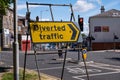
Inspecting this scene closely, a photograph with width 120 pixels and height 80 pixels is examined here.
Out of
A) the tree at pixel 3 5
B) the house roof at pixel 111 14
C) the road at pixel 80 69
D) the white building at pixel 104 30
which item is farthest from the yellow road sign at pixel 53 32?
the house roof at pixel 111 14

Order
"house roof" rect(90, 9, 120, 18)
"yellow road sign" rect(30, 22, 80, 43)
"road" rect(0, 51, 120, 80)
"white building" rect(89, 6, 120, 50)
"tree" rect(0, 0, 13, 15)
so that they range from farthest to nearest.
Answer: "house roof" rect(90, 9, 120, 18) < "white building" rect(89, 6, 120, 50) < "road" rect(0, 51, 120, 80) < "tree" rect(0, 0, 13, 15) < "yellow road sign" rect(30, 22, 80, 43)

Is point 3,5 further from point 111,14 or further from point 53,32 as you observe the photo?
point 111,14

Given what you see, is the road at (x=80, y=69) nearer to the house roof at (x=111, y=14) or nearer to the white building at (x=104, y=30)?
the white building at (x=104, y=30)

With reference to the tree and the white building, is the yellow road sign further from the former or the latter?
the white building

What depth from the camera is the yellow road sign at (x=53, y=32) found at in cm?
1279

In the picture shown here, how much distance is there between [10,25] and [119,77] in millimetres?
62321

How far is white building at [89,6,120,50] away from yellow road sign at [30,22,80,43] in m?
62.9

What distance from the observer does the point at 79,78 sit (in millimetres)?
19250

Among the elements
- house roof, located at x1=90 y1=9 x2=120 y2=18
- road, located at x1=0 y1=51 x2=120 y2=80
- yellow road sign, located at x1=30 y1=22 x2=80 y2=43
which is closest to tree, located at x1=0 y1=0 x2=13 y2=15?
road, located at x1=0 y1=51 x2=120 y2=80

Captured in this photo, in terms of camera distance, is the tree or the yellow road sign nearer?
the yellow road sign

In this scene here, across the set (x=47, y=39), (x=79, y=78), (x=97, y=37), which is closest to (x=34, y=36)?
(x=47, y=39)

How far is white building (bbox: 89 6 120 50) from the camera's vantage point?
76375 mm

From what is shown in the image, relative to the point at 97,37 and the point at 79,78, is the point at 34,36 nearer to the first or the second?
the point at 79,78

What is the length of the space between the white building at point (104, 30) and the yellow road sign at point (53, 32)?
62.9 m
